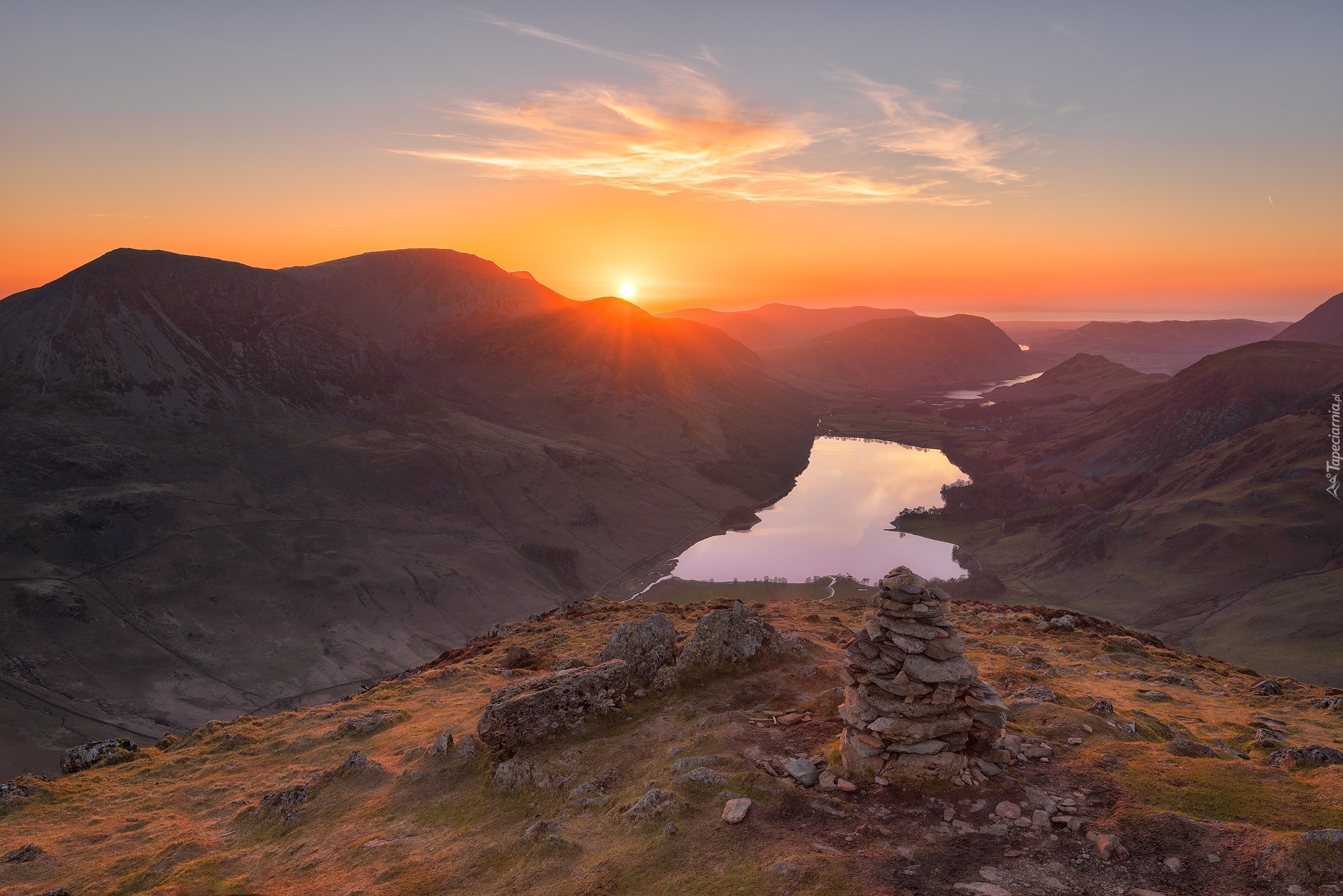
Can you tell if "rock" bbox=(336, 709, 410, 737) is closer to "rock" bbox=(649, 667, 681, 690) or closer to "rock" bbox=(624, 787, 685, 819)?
"rock" bbox=(649, 667, 681, 690)

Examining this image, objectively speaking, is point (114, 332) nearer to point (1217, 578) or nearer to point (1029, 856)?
point (1029, 856)

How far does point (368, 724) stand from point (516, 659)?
9.43m

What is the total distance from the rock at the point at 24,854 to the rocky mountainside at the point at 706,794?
0.29 feet

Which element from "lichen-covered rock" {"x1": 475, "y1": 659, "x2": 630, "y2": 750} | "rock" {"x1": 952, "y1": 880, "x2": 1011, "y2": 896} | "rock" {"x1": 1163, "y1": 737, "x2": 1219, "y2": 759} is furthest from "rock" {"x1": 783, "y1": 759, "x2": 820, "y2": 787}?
"rock" {"x1": 1163, "y1": 737, "x2": 1219, "y2": 759}

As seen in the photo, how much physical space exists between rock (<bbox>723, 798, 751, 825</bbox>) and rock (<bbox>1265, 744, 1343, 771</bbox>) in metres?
15.6

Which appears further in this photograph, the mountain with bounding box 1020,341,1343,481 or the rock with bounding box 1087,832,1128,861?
the mountain with bounding box 1020,341,1343,481

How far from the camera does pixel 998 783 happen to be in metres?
18.5

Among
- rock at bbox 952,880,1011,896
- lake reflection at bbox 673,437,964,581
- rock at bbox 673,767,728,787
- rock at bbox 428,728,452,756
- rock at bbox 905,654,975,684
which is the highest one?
rock at bbox 905,654,975,684

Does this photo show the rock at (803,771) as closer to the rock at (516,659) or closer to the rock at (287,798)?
the rock at (287,798)

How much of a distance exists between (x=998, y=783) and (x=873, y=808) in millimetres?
3630

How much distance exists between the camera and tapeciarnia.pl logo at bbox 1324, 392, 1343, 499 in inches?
3905

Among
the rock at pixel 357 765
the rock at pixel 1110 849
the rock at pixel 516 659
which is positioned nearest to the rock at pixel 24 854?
the rock at pixel 357 765

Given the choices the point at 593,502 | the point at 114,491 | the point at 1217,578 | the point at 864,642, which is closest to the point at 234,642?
the point at 114,491

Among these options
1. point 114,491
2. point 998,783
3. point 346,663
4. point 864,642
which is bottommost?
point 346,663
